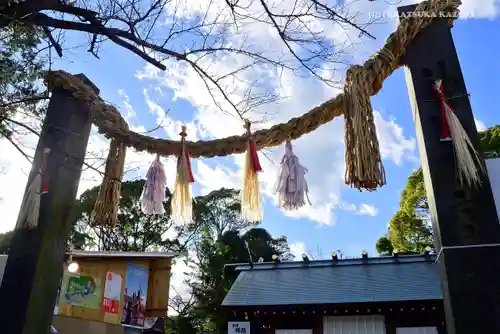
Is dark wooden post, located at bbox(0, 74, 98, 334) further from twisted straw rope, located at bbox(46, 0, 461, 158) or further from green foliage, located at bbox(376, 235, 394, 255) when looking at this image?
green foliage, located at bbox(376, 235, 394, 255)

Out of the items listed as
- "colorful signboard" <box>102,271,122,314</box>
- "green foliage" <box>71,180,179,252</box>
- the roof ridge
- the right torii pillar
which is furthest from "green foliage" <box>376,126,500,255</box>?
A: the right torii pillar

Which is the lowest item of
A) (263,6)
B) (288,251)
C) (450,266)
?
(450,266)

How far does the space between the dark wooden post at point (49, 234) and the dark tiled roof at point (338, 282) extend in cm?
701

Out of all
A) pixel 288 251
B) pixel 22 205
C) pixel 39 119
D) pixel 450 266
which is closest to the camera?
pixel 450 266

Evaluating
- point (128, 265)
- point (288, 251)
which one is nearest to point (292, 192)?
point (128, 265)

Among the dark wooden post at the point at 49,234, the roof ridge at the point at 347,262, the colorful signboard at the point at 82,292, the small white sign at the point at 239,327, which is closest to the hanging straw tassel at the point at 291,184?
the dark wooden post at the point at 49,234

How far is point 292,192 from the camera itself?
2293 mm

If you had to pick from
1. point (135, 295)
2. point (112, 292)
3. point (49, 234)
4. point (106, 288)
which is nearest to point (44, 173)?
point (49, 234)

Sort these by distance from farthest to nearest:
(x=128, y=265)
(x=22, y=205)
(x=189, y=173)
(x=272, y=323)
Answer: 1. (x=272, y=323)
2. (x=128, y=265)
3. (x=189, y=173)
4. (x=22, y=205)

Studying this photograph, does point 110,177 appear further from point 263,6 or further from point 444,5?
point 444,5

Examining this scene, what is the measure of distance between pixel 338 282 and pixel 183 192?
24.9ft

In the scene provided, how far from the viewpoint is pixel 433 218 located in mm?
1981

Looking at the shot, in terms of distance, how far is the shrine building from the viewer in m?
8.27

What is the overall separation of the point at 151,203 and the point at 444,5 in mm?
1904
